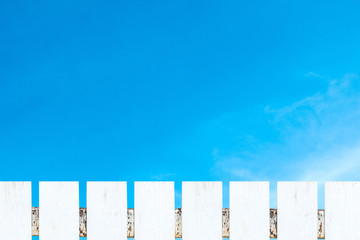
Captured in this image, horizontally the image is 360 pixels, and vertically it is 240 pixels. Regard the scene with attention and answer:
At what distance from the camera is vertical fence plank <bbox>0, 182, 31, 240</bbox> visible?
2.83 metres

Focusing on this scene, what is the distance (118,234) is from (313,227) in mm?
1460

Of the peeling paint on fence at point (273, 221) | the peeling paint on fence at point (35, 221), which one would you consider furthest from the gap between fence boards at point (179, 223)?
the peeling paint on fence at point (35, 221)

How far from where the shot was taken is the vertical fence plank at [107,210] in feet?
9.07

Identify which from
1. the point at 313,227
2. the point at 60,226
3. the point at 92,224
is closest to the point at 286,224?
the point at 313,227

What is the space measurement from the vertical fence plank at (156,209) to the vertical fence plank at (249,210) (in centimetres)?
45

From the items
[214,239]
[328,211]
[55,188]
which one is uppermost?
[55,188]

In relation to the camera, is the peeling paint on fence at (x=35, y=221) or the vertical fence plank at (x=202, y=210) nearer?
the vertical fence plank at (x=202, y=210)

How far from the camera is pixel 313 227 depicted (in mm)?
2785

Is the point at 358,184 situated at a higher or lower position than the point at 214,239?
higher

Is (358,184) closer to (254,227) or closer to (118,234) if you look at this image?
(254,227)

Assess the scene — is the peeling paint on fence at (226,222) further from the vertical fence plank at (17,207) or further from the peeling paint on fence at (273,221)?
the vertical fence plank at (17,207)

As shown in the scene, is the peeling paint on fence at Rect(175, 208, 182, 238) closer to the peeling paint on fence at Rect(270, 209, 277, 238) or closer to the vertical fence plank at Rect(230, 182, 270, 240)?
the vertical fence plank at Rect(230, 182, 270, 240)

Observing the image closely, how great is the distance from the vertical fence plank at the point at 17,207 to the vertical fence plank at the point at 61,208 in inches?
4.4

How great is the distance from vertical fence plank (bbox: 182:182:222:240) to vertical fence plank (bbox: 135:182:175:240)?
10 cm
